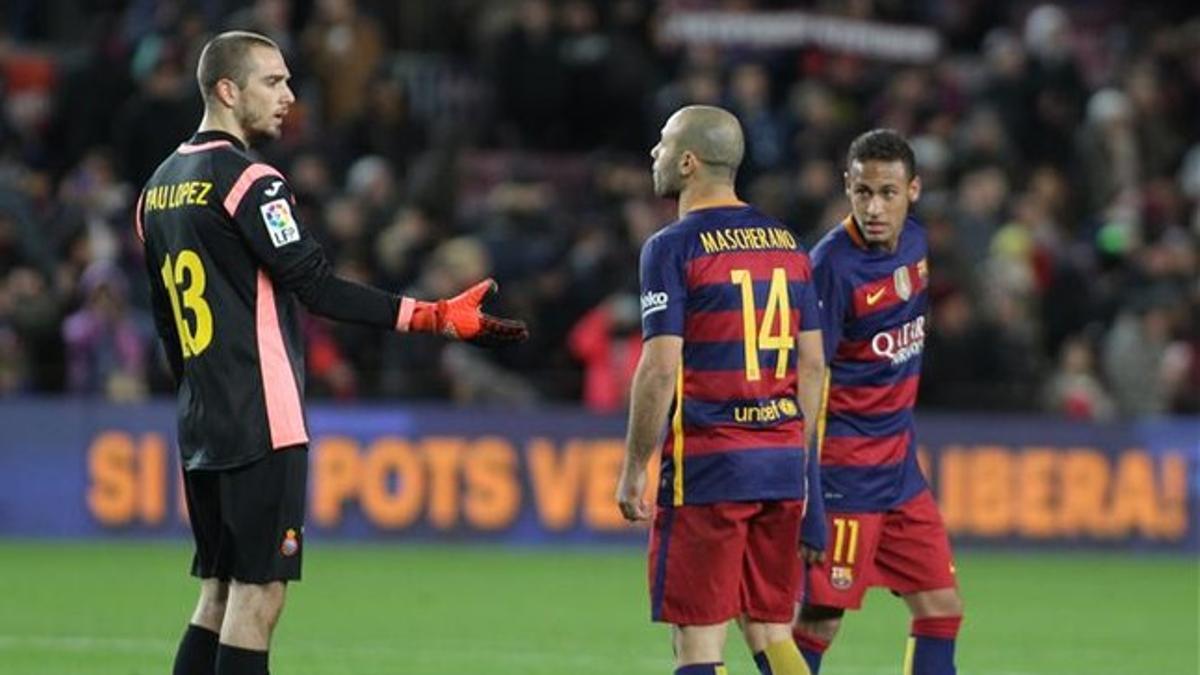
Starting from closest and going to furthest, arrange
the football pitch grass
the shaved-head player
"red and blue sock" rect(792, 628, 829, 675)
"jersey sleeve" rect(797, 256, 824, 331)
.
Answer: the shaved-head player → "jersey sleeve" rect(797, 256, 824, 331) → "red and blue sock" rect(792, 628, 829, 675) → the football pitch grass

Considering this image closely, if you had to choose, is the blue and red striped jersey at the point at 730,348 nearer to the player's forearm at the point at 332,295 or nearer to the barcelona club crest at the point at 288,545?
the player's forearm at the point at 332,295

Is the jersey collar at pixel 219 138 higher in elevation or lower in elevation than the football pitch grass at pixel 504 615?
higher

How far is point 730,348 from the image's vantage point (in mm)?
8648

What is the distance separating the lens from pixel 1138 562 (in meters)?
19.0

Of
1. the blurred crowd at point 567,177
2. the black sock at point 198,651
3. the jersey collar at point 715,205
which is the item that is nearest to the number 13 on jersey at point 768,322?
the jersey collar at point 715,205

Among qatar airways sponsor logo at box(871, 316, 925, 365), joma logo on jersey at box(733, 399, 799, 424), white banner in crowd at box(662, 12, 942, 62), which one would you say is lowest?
joma logo on jersey at box(733, 399, 799, 424)

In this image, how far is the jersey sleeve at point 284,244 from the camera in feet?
27.4

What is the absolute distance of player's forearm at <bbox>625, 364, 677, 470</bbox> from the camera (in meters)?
8.45

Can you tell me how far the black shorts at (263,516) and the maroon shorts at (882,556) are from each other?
2.15 m

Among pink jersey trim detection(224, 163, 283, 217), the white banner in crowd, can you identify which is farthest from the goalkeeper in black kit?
the white banner in crowd

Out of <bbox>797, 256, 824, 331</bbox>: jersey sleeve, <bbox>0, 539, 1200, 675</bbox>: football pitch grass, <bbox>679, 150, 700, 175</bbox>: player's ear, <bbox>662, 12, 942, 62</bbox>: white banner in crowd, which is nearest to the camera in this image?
<bbox>679, 150, 700, 175</bbox>: player's ear

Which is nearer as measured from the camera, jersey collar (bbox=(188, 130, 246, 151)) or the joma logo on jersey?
jersey collar (bbox=(188, 130, 246, 151))

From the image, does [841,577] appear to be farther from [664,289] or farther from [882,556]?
[664,289]

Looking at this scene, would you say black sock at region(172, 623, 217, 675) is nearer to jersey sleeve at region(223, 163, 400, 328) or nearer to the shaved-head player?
jersey sleeve at region(223, 163, 400, 328)
